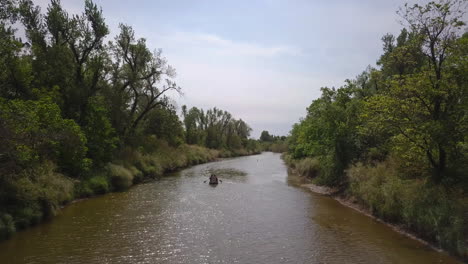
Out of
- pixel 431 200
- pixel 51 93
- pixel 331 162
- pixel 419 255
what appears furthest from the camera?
pixel 331 162

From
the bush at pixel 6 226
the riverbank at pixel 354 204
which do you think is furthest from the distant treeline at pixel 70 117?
the riverbank at pixel 354 204

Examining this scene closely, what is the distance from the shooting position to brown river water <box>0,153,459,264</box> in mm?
12250

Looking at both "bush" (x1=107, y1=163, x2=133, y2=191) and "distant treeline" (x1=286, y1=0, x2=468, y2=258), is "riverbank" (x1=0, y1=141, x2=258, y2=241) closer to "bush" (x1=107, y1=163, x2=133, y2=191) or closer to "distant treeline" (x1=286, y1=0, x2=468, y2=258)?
"bush" (x1=107, y1=163, x2=133, y2=191)

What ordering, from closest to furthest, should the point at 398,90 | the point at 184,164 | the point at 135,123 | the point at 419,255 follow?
1. the point at 419,255
2. the point at 398,90
3. the point at 135,123
4. the point at 184,164

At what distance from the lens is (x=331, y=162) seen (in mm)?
27438

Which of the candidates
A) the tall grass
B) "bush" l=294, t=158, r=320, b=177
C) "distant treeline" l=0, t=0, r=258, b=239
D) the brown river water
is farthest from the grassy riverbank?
"distant treeline" l=0, t=0, r=258, b=239

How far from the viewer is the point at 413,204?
48.7 ft

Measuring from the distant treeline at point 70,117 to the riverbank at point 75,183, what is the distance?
0.06m

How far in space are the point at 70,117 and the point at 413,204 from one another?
27.1 metres

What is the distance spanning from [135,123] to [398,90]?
1219 inches

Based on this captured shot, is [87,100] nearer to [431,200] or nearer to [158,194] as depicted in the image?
[158,194]

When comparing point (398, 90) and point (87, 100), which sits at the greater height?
point (87, 100)

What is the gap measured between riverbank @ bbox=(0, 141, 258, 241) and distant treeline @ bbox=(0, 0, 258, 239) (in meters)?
0.06

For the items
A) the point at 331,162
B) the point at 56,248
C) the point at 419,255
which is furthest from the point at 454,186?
the point at 56,248
